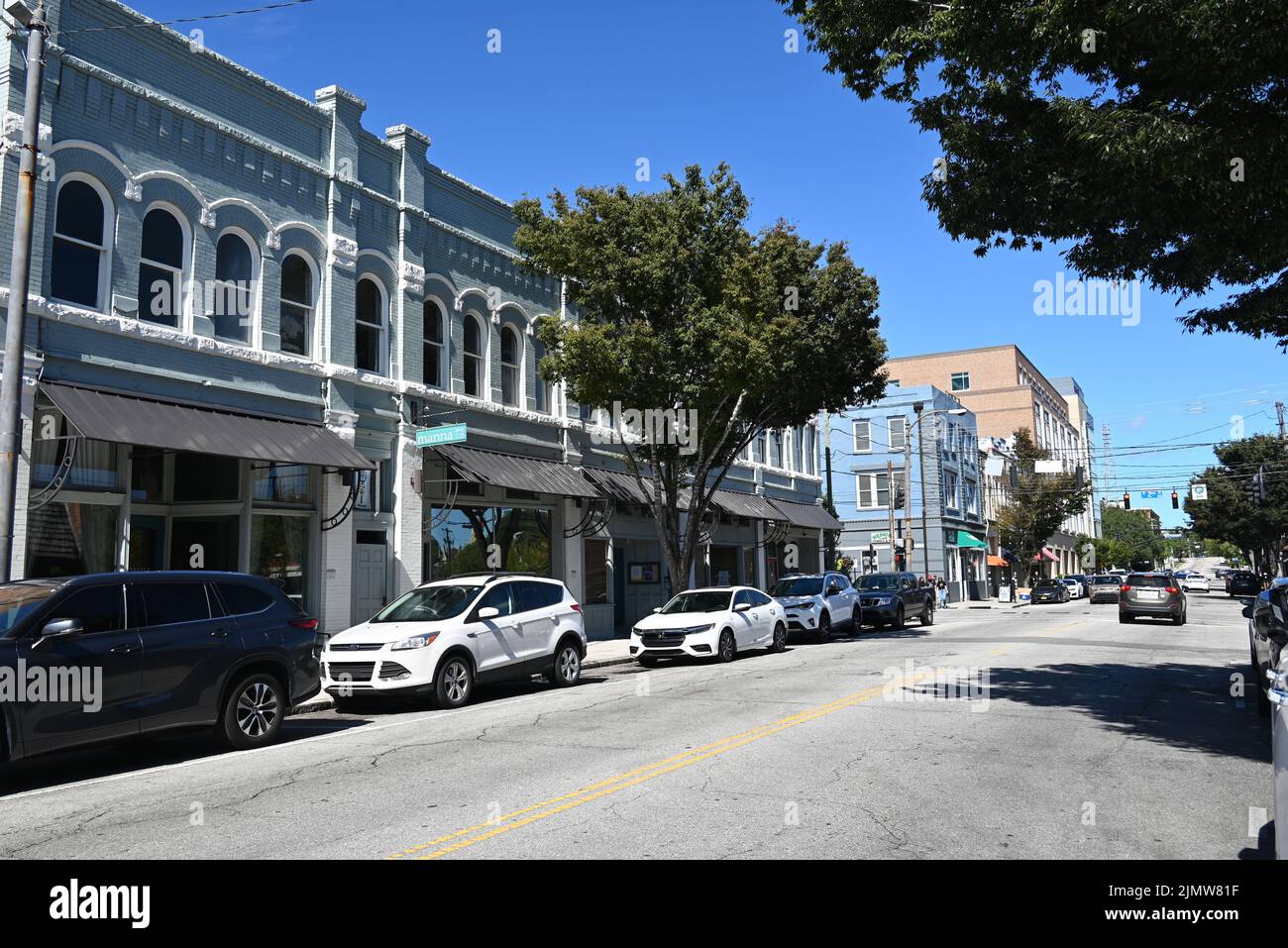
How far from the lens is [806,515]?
3856 cm

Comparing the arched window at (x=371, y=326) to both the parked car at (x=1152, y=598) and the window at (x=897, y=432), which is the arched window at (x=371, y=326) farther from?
the window at (x=897, y=432)

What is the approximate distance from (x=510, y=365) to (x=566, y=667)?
34.4 ft

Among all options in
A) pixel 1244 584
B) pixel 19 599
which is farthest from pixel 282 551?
pixel 1244 584

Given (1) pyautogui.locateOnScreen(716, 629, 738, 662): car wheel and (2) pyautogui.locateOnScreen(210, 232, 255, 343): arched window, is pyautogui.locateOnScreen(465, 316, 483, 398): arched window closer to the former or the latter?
(2) pyautogui.locateOnScreen(210, 232, 255, 343): arched window

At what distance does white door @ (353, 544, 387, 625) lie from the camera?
1866cm

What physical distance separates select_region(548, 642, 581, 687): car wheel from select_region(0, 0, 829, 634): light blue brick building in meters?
5.36

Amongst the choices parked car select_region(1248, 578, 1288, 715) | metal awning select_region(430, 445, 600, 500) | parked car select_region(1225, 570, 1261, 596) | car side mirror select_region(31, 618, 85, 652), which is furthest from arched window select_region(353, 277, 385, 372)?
parked car select_region(1225, 570, 1261, 596)

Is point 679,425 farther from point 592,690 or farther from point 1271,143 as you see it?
point 1271,143

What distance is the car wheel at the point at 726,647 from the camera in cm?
1859

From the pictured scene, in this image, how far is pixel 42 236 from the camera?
13.8 m

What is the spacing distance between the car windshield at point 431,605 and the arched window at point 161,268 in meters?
6.45

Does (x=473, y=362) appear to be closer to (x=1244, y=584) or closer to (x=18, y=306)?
(x=18, y=306)
